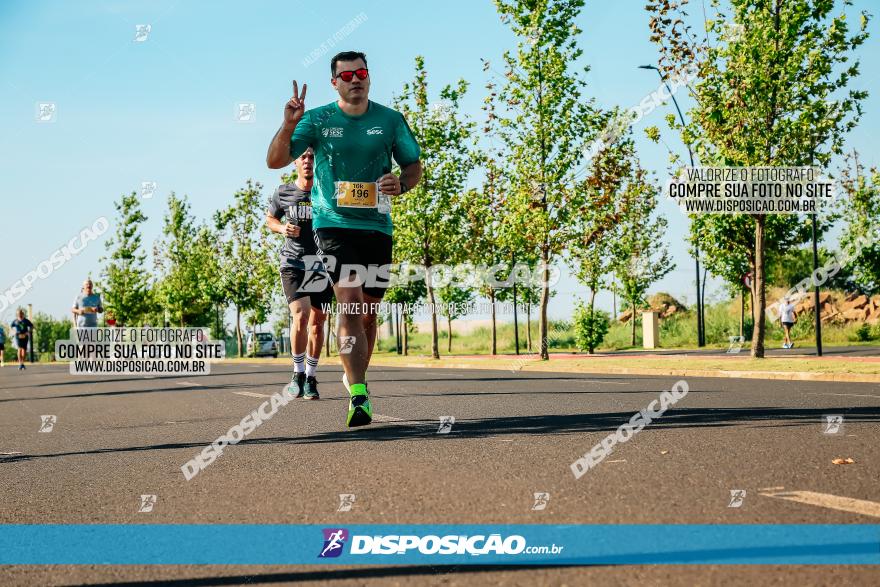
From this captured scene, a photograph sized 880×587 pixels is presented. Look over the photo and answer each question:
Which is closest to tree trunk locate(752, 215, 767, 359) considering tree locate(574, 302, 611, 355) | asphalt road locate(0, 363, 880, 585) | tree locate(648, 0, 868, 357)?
tree locate(648, 0, 868, 357)

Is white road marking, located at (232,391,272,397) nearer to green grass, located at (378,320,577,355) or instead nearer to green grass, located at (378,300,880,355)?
green grass, located at (378,300,880,355)

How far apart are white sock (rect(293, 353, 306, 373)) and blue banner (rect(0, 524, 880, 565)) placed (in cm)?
627

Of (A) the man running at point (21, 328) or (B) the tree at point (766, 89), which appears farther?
(A) the man running at point (21, 328)

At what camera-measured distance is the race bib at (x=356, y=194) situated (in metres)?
6.25

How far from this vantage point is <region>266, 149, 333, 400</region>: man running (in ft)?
31.0

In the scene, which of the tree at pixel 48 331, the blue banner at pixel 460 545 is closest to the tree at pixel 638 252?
the blue banner at pixel 460 545

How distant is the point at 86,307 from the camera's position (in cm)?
1978

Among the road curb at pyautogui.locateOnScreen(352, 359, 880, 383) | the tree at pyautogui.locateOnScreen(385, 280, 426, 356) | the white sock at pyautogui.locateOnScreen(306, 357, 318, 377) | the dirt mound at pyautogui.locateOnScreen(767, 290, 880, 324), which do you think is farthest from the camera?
the tree at pyautogui.locateOnScreen(385, 280, 426, 356)

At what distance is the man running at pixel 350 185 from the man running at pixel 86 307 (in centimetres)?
1487

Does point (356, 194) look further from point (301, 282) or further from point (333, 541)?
point (301, 282)

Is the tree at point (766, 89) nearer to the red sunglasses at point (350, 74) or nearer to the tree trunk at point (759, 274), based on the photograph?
the tree trunk at point (759, 274)

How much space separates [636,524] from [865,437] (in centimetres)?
318

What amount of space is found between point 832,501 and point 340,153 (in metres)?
4.01

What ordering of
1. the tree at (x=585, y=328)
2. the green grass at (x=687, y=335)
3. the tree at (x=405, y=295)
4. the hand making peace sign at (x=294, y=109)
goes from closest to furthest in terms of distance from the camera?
the hand making peace sign at (x=294, y=109) < the tree at (x=585, y=328) < the green grass at (x=687, y=335) < the tree at (x=405, y=295)
